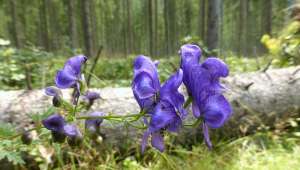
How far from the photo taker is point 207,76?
968 millimetres

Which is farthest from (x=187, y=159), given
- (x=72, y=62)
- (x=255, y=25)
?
(x=255, y=25)

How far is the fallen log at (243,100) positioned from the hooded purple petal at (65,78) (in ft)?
4.97

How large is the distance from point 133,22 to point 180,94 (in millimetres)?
29645

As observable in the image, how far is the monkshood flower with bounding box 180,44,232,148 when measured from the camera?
94 cm

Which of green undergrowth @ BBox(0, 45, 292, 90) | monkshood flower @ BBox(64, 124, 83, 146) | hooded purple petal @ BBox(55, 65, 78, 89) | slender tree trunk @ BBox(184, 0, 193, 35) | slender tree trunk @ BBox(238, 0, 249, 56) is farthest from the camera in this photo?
slender tree trunk @ BBox(184, 0, 193, 35)

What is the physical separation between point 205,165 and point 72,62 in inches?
54.6

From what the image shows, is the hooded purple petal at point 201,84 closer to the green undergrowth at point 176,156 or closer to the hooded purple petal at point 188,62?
the hooded purple petal at point 188,62

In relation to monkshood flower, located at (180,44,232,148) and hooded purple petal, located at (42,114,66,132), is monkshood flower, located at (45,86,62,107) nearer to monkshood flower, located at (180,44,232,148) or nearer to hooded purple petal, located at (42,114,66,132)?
hooded purple petal, located at (42,114,66,132)

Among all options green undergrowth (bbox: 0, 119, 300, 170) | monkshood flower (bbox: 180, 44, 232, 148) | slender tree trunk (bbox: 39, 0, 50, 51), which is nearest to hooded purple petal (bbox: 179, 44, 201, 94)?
monkshood flower (bbox: 180, 44, 232, 148)

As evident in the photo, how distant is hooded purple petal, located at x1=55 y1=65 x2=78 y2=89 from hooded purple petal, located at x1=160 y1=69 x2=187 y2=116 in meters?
0.28

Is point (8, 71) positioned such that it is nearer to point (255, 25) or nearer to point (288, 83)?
point (288, 83)

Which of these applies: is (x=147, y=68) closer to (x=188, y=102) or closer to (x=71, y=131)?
(x=188, y=102)

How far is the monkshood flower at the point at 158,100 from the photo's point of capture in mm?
917

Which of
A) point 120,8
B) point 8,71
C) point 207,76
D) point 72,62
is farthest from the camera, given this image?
point 120,8
